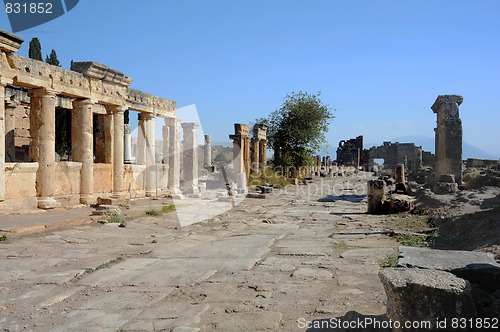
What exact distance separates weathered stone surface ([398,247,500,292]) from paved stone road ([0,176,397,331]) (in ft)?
1.73

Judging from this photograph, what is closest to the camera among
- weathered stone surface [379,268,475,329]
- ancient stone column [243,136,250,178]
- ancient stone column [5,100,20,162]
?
weathered stone surface [379,268,475,329]

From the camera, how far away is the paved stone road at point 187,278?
3627mm

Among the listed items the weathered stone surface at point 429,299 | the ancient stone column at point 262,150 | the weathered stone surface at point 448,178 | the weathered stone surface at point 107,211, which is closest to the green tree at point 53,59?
the ancient stone column at point 262,150

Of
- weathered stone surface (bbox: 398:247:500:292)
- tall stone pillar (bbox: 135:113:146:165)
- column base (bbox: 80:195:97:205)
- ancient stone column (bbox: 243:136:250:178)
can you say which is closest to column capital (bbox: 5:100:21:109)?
tall stone pillar (bbox: 135:113:146:165)

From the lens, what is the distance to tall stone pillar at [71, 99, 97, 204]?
493 inches

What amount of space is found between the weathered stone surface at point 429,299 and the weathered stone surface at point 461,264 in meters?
0.48

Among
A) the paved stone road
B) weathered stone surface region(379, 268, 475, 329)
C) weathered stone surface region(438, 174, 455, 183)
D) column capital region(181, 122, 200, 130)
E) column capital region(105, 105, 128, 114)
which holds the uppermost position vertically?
column capital region(105, 105, 128, 114)

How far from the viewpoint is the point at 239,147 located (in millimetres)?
23016

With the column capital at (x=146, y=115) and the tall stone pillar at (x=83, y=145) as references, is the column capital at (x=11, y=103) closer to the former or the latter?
the tall stone pillar at (x=83, y=145)

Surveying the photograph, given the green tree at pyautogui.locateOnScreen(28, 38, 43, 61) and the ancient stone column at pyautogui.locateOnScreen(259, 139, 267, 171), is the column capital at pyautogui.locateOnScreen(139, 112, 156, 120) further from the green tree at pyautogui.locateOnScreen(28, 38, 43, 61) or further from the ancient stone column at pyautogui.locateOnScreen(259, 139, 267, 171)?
the ancient stone column at pyautogui.locateOnScreen(259, 139, 267, 171)

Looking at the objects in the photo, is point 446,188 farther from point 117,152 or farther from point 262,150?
point 262,150

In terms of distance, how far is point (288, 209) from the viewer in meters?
13.9

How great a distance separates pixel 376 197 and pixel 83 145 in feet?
30.0

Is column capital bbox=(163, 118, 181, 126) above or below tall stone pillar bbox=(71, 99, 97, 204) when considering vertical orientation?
above
